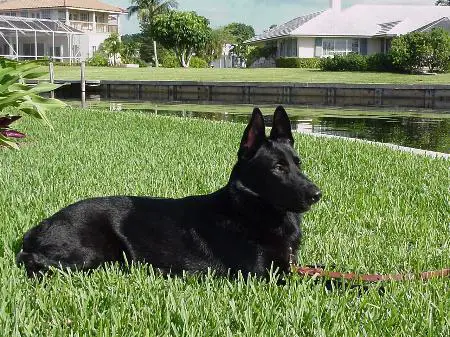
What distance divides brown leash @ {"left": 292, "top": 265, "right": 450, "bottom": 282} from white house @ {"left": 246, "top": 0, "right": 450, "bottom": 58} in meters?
57.5

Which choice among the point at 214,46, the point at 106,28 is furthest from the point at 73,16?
the point at 214,46

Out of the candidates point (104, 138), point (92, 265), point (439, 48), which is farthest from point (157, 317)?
point (439, 48)

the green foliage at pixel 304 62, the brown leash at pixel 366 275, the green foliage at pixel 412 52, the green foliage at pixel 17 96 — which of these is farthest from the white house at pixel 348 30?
the brown leash at pixel 366 275

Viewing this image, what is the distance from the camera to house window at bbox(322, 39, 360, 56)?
206 ft

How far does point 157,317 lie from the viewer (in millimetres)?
2943

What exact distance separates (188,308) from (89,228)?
3.24ft

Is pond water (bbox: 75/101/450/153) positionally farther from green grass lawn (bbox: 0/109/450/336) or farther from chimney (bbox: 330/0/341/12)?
chimney (bbox: 330/0/341/12)

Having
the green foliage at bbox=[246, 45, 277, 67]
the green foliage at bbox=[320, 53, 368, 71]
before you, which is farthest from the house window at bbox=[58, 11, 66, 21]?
the green foliage at bbox=[320, 53, 368, 71]

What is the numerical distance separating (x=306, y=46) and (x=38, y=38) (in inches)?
1064

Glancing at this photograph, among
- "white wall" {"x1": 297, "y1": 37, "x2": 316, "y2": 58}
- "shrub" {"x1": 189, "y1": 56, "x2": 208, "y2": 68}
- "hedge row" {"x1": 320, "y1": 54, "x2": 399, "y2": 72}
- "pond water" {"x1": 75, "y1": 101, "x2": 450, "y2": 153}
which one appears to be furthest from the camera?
"shrub" {"x1": 189, "y1": 56, "x2": 208, "y2": 68}

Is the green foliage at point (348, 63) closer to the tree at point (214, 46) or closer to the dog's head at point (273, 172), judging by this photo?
the tree at point (214, 46)

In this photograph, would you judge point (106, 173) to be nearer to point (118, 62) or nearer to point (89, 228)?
point (89, 228)

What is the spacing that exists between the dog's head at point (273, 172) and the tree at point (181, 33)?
214 feet

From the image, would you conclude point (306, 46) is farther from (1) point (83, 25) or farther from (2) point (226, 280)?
(2) point (226, 280)
